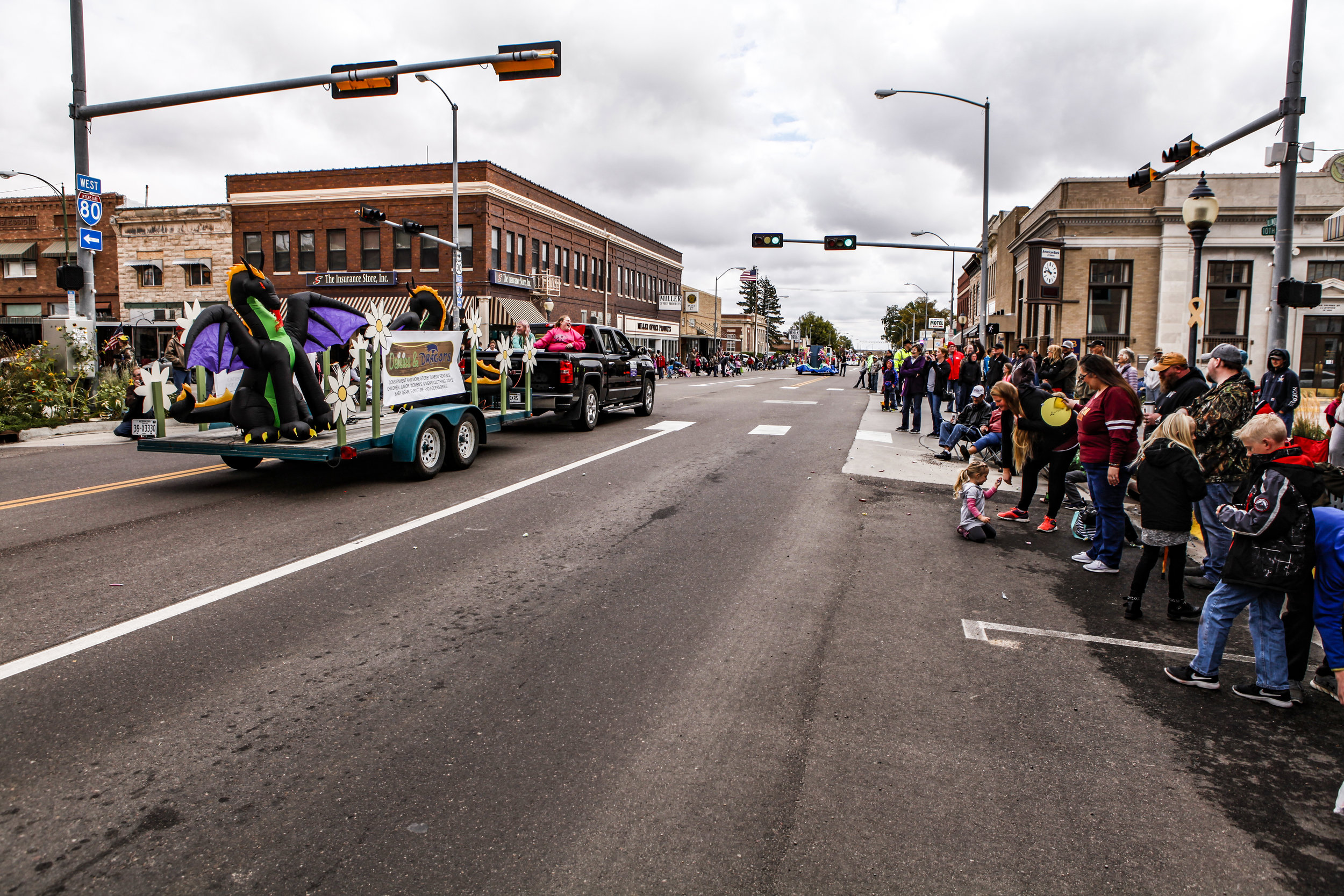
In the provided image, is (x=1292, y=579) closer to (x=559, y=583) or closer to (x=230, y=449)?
(x=559, y=583)

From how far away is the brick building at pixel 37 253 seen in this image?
47.7m

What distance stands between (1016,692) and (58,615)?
568 centimetres

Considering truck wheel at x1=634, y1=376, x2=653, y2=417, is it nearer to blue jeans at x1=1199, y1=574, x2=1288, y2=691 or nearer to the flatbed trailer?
the flatbed trailer

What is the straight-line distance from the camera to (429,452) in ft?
33.1

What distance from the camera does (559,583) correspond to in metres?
6.06

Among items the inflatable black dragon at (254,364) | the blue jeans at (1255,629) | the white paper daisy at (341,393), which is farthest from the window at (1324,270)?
the inflatable black dragon at (254,364)

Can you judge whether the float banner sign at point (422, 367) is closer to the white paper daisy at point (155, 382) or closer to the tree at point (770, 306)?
the white paper daisy at point (155, 382)

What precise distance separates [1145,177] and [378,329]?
13793 millimetres

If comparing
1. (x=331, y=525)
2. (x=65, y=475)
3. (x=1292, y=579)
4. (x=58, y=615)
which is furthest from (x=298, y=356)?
(x=1292, y=579)

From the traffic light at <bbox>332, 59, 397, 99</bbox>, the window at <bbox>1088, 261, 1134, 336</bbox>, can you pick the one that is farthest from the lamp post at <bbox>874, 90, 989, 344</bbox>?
the traffic light at <bbox>332, 59, 397, 99</bbox>

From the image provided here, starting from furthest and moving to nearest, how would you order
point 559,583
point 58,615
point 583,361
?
point 583,361
point 559,583
point 58,615

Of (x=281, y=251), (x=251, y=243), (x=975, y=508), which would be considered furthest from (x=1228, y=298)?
(x=251, y=243)

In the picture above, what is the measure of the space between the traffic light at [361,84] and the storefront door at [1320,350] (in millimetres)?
29831

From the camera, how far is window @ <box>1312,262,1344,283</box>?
28.4m
